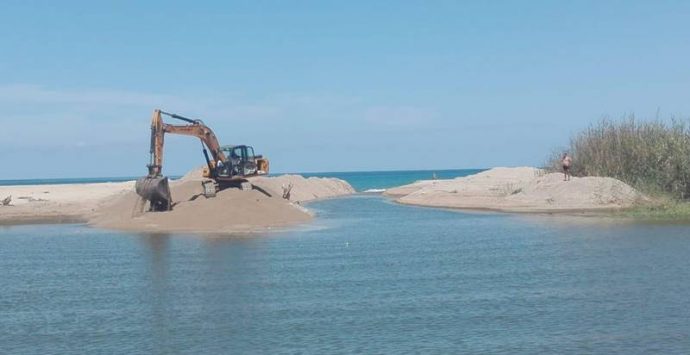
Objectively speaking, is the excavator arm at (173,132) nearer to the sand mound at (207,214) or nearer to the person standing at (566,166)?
the sand mound at (207,214)

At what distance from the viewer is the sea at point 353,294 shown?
1675cm

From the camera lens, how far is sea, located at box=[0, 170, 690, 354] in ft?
55.0

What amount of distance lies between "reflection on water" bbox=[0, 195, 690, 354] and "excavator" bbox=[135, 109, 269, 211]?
28.6 ft

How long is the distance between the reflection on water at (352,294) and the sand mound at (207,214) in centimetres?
534

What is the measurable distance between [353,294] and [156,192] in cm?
2513

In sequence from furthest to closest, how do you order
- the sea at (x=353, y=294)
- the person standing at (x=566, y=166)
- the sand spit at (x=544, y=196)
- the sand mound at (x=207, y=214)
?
the person standing at (x=566, y=166)
the sand spit at (x=544, y=196)
the sand mound at (x=207, y=214)
the sea at (x=353, y=294)

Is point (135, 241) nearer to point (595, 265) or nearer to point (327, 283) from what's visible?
point (327, 283)

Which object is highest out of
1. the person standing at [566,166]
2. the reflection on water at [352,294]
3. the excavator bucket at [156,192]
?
the person standing at [566,166]

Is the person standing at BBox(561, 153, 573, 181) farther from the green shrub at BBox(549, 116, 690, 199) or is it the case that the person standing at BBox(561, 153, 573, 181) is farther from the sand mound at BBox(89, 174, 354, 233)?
the sand mound at BBox(89, 174, 354, 233)

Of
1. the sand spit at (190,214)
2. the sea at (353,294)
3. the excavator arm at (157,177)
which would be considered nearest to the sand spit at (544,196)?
the sea at (353,294)

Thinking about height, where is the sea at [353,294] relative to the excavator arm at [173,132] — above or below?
below

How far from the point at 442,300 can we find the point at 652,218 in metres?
25.2

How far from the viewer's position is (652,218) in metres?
42.5

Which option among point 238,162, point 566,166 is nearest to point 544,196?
point 566,166
